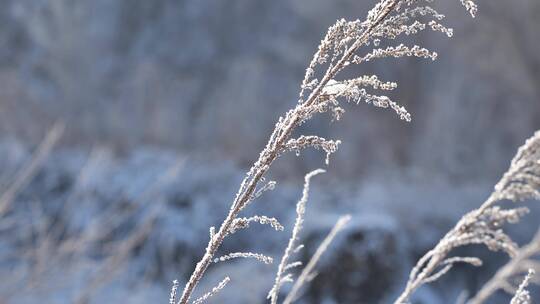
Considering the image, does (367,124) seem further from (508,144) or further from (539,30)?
(539,30)

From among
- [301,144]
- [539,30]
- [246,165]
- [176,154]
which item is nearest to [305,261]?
[246,165]

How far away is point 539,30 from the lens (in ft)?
11.3

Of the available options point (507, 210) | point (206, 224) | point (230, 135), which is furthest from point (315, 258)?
point (230, 135)

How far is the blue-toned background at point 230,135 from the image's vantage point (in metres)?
3.26

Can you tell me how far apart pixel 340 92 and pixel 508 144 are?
3.10 meters

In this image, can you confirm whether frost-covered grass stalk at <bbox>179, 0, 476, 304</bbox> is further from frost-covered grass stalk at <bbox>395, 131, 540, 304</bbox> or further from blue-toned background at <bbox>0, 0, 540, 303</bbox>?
blue-toned background at <bbox>0, 0, 540, 303</bbox>

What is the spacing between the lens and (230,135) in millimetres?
3680

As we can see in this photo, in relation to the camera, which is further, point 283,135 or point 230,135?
point 230,135

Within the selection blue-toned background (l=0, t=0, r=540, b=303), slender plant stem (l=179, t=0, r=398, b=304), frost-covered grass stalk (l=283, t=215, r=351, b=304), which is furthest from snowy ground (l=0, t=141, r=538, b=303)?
slender plant stem (l=179, t=0, r=398, b=304)

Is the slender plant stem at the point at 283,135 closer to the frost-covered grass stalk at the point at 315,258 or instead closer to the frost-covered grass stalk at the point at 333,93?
the frost-covered grass stalk at the point at 333,93

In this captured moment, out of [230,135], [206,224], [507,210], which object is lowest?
[507,210]

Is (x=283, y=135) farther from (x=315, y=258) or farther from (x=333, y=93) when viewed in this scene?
(x=315, y=258)

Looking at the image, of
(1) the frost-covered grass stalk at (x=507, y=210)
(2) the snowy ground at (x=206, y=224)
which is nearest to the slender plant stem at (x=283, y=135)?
(1) the frost-covered grass stalk at (x=507, y=210)

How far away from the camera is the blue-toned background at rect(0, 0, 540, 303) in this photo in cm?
326
